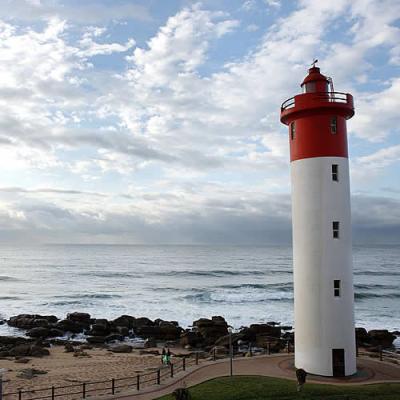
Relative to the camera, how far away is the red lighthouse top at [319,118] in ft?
53.0

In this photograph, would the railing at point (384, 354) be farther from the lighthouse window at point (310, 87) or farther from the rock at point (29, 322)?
the rock at point (29, 322)

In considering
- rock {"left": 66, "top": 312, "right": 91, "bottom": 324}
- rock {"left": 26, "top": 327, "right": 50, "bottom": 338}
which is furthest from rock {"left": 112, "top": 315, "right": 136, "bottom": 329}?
rock {"left": 26, "top": 327, "right": 50, "bottom": 338}

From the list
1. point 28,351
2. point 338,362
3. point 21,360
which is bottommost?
point 21,360

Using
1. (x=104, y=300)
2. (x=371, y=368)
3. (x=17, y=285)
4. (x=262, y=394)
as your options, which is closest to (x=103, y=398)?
(x=262, y=394)

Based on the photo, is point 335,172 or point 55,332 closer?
point 335,172

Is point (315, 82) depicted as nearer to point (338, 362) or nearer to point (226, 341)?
point (338, 362)

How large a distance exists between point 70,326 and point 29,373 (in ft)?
44.6

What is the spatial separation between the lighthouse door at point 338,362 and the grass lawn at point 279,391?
116cm

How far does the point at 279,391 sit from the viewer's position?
45.4 feet

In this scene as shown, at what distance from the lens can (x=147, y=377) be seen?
20.7 metres

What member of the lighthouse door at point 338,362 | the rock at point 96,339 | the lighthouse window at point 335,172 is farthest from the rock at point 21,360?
the lighthouse window at point 335,172

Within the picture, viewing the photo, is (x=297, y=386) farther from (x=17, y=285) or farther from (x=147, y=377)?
(x=17, y=285)

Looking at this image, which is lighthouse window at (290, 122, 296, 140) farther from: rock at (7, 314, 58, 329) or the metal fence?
rock at (7, 314, 58, 329)

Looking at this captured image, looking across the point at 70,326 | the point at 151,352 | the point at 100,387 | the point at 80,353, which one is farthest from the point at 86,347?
the point at 100,387
